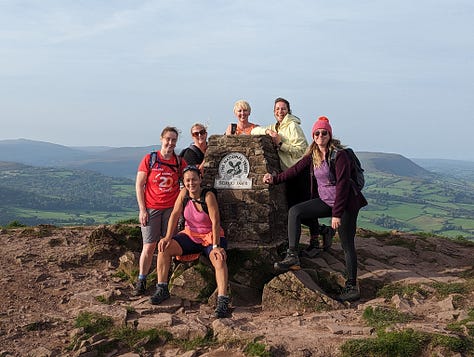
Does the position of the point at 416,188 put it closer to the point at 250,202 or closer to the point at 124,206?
the point at 124,206

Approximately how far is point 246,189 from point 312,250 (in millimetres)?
2190

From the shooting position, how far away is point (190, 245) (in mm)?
8156

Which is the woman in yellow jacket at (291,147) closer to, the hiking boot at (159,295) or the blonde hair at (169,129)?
the blonde hair at (169,129)

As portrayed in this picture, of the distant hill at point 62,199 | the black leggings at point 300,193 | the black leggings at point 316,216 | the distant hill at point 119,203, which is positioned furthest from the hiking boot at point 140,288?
the distant hill at point 62,199

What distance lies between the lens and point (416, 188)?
438ft

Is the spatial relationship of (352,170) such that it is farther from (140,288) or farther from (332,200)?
(140,288)

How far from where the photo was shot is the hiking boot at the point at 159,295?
8102 mm

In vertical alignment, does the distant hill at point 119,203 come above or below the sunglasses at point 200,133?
below

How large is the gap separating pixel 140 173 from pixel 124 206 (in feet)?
393

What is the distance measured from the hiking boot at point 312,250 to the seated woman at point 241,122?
9.72 feet

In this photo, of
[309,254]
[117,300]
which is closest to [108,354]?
[117,300]

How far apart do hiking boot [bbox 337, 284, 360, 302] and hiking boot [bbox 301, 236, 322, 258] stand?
1.83 metres

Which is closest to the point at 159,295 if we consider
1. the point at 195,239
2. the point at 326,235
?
the point at 195,239

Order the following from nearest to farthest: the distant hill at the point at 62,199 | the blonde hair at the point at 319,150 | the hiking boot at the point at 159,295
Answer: the blonde hair at the point at 319,150 < the hiking boot at the point at 159,295 < the distant hill at the point at 62,199
